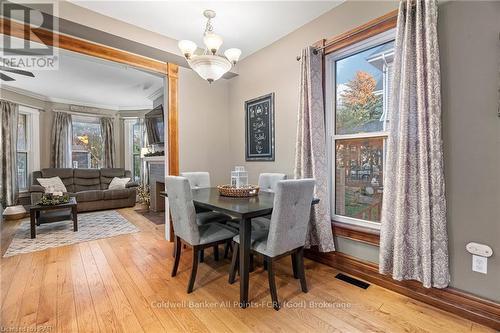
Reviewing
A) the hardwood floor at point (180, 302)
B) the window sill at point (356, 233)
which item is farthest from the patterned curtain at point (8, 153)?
the window sill at point (356, 233)

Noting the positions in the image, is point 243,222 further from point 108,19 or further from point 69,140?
point 69,140

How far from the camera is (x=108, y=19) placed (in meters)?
2.55

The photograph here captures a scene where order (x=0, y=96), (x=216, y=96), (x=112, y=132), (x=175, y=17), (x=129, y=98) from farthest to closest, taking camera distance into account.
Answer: (x=112, y=132) → (x=129, y=98) → (x=0, y=96) → (x=216, y=96) → (x=175, y=17)

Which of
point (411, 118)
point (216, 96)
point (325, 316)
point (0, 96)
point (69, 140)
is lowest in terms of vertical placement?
point (325, 316)

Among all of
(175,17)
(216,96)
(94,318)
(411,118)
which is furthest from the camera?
(216,96)

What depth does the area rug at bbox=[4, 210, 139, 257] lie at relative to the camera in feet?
10.1

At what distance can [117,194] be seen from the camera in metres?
5.44

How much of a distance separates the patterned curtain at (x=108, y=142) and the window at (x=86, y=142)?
0.16 metres

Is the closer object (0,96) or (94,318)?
(94,318)

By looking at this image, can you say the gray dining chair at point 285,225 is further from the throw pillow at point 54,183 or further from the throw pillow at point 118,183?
the throw pillow at point 54,183

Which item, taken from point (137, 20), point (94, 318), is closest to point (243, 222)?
point (94, 318)

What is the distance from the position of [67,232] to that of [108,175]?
255 cm

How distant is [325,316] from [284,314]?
0.96ft

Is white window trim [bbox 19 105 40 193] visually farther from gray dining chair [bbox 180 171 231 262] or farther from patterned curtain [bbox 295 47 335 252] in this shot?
patterned curtain [bbox 295 47 335 252]
